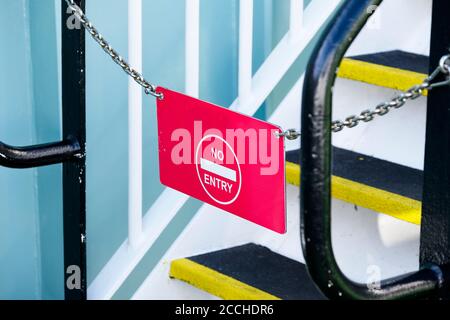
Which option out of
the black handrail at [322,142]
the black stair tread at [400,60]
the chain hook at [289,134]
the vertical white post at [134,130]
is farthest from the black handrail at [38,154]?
the black handrail at [322,142]

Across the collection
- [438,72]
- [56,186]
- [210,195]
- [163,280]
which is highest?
[438,72]

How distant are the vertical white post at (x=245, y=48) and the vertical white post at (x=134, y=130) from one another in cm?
24

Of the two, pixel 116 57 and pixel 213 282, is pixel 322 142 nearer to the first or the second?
pixel 116 57

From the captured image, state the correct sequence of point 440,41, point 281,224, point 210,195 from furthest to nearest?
1. point 210,195
2. point 281,224
3. point 440,41

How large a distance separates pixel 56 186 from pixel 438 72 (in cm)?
115

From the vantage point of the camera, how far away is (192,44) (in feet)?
6.89

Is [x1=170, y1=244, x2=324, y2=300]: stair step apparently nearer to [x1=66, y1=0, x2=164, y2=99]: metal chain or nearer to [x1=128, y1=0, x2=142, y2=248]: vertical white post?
[x1=128, y1=0, x2=142, y2=248]: vertical white post

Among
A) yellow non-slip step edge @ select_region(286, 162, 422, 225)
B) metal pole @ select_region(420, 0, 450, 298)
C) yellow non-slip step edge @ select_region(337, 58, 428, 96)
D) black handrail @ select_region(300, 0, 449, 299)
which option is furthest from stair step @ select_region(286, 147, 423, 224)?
black handrail @ select_region(300, 0, 449, 299)

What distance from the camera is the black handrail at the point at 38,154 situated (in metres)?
1.84

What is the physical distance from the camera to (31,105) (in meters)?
2.19

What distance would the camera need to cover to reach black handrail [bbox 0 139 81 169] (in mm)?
1840
